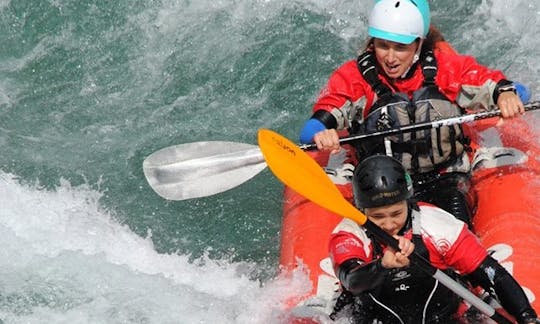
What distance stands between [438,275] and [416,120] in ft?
4.08

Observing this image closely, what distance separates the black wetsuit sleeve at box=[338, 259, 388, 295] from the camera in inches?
145

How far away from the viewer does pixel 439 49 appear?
16.5ft

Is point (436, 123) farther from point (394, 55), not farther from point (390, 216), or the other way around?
point (390, 216)

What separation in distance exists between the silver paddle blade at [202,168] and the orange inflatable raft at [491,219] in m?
0.46

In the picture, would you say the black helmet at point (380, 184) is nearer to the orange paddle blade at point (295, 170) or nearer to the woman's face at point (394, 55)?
the orange paddle blade at point (295, 170)

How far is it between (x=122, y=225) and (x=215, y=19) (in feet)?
7.40

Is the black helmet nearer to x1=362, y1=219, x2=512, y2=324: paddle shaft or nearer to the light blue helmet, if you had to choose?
x1=362, y1=219, x2=512, y2=324: paddle shaft

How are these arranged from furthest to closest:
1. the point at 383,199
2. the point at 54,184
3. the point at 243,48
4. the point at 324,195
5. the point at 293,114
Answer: the point at 243,48
the point at 293,114
the point at 54,184
the point at 324,195
the point at 383,199

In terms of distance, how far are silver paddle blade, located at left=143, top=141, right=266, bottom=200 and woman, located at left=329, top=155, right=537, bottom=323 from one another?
2.75 ft

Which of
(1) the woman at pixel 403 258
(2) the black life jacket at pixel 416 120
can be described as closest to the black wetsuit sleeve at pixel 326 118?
(2) the black life jacket at pixel 416 120

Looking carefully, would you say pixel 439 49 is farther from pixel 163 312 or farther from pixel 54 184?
pixel 54 184

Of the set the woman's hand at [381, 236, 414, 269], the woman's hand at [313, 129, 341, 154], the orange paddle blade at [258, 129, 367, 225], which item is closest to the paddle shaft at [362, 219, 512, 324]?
the woman's hand at [381, 236, 414, 269]

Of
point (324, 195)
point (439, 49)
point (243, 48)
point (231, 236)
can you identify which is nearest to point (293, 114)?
point (243, 48)

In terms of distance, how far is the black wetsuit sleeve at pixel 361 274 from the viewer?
3.69 metres
